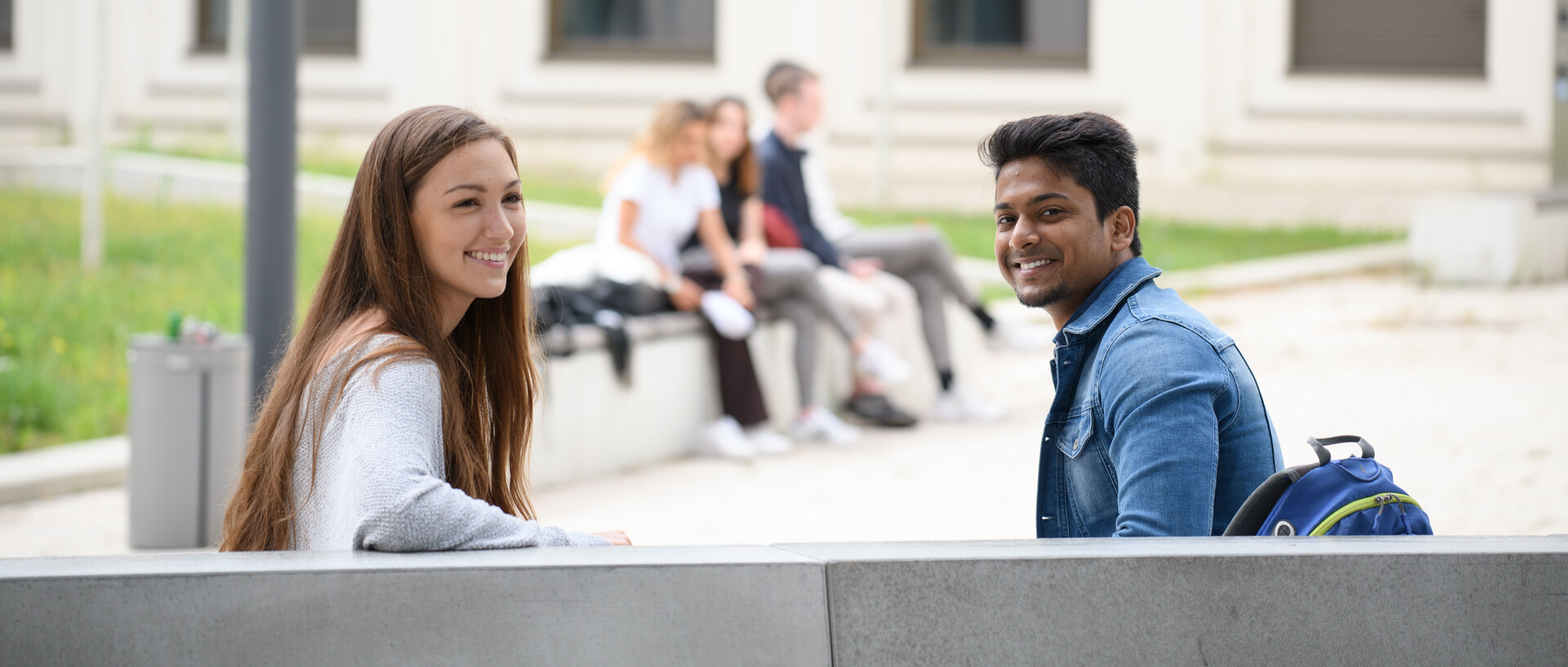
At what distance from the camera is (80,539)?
5418mm

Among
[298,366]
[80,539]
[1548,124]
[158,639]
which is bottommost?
[80,539]

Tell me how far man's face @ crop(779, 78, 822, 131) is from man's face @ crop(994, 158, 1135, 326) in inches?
231

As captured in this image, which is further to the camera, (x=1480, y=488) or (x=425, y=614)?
(x=1480, y=488)

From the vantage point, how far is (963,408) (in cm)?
843

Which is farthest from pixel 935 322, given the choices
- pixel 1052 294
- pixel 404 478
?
pixel 404 478

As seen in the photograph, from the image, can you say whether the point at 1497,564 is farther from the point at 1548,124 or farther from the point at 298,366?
the point at 1548,124

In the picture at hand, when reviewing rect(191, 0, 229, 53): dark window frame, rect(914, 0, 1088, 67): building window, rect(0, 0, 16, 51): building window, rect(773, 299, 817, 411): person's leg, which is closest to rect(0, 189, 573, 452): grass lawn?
rect(773, 299, 817, 411): person's leg

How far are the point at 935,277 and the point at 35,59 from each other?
13.0m

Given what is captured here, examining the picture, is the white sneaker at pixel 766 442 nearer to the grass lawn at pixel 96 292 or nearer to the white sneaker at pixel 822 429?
the white sneaker at pixel 822 429

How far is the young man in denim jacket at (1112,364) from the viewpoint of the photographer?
2277 mm

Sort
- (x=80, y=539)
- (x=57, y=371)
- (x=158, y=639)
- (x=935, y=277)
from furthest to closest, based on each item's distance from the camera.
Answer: (x=935, y=277) < (x=57, y=371) < (x=80, y=539) < (x=158, y=639)

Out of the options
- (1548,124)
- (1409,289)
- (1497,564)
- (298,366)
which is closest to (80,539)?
(298,366)

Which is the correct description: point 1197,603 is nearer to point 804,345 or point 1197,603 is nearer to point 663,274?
point 663,274

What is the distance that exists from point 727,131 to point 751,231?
0.59 meters
